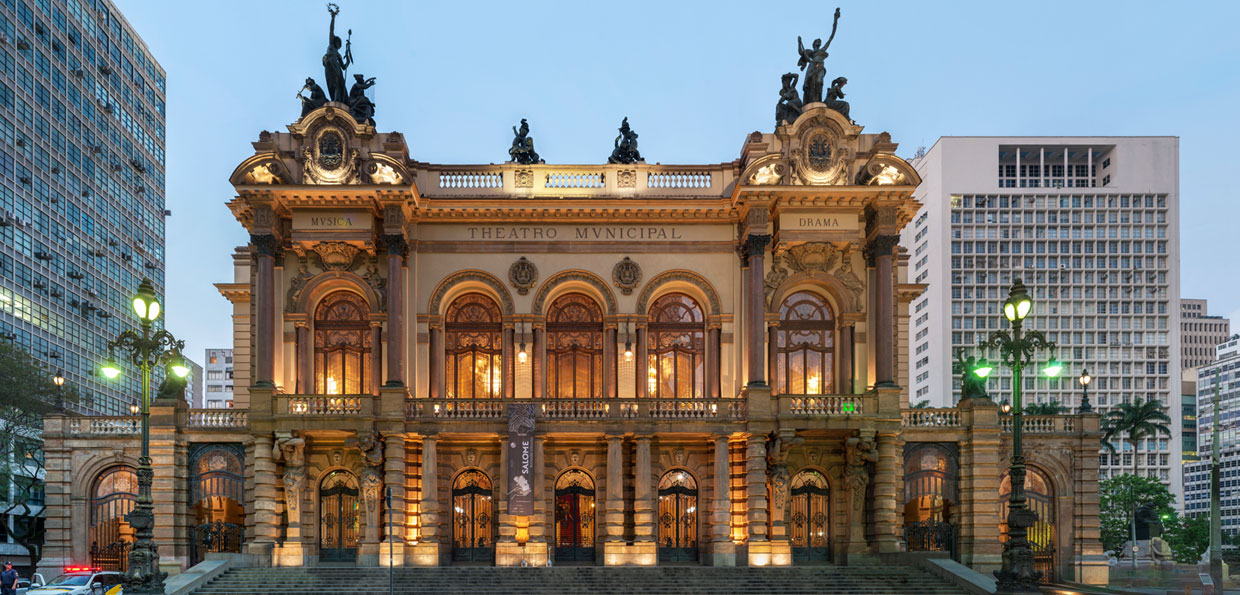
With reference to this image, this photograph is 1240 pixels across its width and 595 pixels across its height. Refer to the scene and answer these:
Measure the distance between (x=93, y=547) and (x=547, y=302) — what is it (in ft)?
57.8

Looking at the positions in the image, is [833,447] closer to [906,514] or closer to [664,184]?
[906,514]

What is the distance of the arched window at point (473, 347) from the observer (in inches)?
1550

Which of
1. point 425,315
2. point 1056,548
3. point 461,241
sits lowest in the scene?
point 1056,548

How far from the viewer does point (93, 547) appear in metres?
37.9

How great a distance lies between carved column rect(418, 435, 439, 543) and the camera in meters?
36.2

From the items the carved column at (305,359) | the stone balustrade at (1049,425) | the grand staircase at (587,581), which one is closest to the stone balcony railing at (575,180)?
the carved column at (305,359)

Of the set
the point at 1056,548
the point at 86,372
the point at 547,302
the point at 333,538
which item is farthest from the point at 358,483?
the point at 86,372

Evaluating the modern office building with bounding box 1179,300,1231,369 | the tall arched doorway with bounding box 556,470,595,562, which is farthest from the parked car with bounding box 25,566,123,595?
the modern office building with bounding box 1179,300,1231,369

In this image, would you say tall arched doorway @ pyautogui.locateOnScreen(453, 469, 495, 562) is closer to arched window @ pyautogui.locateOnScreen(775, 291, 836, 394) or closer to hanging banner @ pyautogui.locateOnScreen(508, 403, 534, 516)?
hanging banner @ pyautogui.locateOnScreen(508, 403, 534, 516)

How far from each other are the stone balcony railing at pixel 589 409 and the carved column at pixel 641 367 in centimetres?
187

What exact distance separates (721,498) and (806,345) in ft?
21.4

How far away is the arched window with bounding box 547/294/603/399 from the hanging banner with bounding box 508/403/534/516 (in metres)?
3.55

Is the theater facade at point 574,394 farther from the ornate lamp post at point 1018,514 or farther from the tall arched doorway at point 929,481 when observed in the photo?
the ornate lamp post at point 1018,514

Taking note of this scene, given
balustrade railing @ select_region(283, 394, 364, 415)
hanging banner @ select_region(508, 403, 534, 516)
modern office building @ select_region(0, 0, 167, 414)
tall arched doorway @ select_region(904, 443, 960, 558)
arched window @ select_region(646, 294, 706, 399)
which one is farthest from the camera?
modern office building @ select_region(0, 0, 167, 414)
